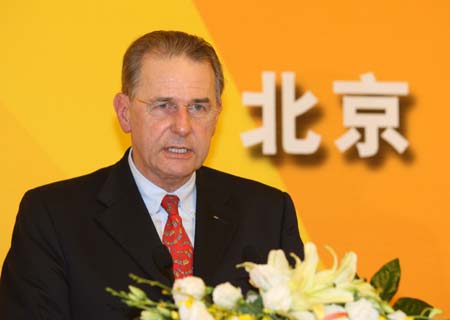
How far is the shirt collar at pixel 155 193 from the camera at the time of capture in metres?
2.47

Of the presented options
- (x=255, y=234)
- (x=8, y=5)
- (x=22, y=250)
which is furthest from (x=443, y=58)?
(x=22, y=250)

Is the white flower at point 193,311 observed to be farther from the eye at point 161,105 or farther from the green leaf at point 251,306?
the eye at point 161,105

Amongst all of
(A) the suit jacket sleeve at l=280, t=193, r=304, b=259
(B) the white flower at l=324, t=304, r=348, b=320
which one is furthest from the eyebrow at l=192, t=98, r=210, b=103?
(B) the white flower at l=324, t=304, r=348, b=320

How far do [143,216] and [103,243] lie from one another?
0.14 m

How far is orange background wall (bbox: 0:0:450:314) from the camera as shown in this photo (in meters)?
3.26

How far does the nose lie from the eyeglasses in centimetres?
2

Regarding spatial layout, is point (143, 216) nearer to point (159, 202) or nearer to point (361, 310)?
point (159, 202)

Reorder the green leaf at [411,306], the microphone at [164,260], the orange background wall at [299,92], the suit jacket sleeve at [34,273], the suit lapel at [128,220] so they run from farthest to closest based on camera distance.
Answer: the orange background wall at [299,92], the suit lapel at [128,220], the suit jacket sleeve at [34,273], the microphone at [164,260], the green leaf at [411,306]

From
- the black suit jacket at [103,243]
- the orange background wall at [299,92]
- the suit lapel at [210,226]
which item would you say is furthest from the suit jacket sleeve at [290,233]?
the orange background wall at [299,92]

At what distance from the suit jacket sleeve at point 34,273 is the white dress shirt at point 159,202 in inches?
11.8

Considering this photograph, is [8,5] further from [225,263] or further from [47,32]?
[225,263]

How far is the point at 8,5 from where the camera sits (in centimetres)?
327

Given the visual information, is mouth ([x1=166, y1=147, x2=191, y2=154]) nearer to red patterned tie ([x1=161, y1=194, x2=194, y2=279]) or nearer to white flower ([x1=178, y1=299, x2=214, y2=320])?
red patterned tie ([x1=161, y1=194, x2=194, y2=279])

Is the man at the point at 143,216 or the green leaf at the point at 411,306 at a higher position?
the man at the point at 143,216
